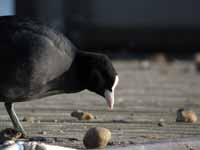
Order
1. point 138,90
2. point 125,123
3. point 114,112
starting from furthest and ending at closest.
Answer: point 138,90, point 114,112, point 125,123

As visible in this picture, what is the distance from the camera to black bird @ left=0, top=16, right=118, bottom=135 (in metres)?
5.57

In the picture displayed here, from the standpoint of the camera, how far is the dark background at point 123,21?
15617mm

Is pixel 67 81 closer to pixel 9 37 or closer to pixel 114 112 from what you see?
pixel 9 37

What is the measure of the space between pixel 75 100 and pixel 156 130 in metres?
2.14

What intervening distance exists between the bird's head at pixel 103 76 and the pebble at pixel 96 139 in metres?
0.87

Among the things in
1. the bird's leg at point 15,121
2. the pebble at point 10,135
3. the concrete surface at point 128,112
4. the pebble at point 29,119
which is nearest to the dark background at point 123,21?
the concrete surface at point 128,112

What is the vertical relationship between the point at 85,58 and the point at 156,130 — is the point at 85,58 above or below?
above

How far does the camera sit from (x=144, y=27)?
51.8 feet

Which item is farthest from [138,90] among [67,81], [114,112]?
[67,81]

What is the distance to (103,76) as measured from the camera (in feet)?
19.7

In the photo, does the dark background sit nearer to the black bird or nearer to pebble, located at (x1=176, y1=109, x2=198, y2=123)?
pebble, located at (x1=176, y1=109, x2=198, y2=123)

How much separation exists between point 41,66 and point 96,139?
2.80 feet

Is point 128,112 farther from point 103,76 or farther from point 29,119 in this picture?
point 103,76

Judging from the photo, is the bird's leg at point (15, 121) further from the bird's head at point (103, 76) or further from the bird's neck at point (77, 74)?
the bird's head at point (103, 76)
